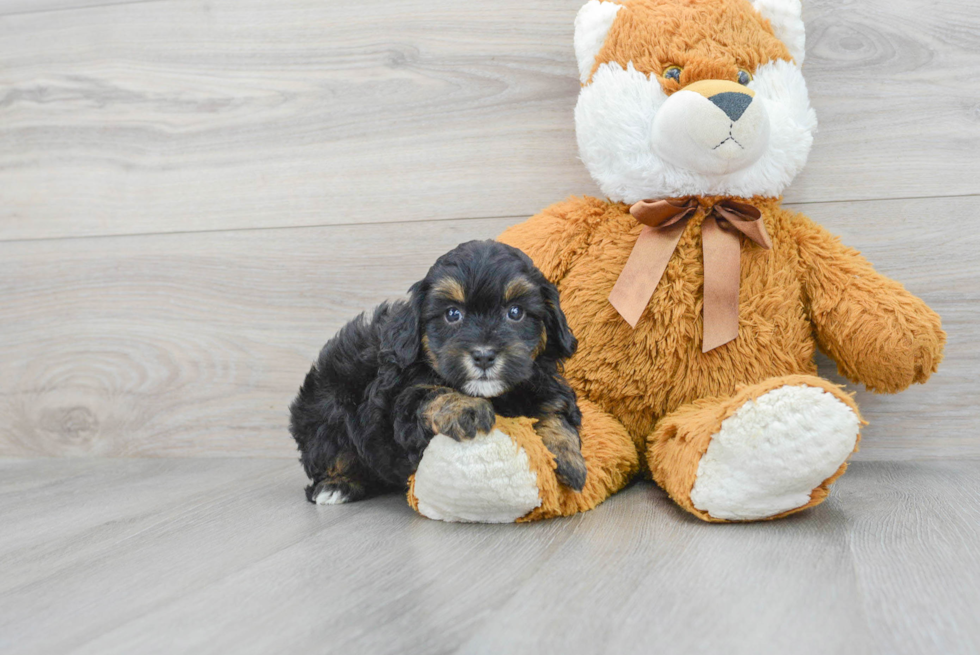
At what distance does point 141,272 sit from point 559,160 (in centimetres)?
112

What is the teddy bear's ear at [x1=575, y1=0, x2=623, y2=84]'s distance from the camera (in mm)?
1512

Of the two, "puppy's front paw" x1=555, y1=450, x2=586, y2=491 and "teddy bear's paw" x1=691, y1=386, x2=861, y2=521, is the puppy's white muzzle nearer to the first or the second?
"teddy bear's paw" x1=691, y1=386, x2=861, y2=521

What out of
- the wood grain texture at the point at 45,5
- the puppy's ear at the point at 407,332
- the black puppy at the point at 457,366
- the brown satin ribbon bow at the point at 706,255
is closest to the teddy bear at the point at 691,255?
the brown satin ribbon bow at the point at 706,255

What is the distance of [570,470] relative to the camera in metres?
1.26

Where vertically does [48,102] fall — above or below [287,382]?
above

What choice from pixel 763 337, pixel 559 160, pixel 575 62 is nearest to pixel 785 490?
pixel 763 337

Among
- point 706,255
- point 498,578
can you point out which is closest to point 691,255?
point 706,255

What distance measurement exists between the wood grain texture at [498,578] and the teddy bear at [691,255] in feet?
0.51

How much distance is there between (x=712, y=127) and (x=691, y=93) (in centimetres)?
7

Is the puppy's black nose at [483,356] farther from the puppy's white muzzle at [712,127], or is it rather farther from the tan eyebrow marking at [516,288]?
the puppy's white muzzle at [712,127]

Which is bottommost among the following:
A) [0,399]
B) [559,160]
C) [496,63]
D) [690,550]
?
[0,399]

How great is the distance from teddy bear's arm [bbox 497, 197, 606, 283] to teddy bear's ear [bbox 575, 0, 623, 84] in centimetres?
26

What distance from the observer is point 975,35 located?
1.65 metres

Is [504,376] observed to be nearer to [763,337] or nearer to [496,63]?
[763,337]
